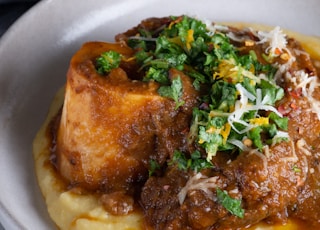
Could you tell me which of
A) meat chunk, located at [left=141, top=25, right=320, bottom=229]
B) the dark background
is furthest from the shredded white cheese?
the dark background

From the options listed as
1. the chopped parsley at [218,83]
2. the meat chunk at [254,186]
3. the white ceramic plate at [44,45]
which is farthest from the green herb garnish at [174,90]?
the white ceramic plate at [44,45]

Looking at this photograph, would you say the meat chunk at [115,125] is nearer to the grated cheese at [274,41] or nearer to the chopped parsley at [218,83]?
the chopped parsley at [218,83]

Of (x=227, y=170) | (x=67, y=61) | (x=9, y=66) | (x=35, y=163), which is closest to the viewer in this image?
(x=227, y=170)

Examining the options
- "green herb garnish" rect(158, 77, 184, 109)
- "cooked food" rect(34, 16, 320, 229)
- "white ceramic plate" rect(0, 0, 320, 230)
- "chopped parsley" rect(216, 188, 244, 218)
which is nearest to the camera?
"chopped parsley" rect(216, 188, 244, 218)

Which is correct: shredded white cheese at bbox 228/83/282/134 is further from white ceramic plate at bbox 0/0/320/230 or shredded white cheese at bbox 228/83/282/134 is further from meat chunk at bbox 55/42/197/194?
white ceramic plate at bbox 0/0/320/230

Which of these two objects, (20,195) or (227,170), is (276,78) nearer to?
(227,170)

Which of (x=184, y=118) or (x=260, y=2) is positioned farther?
(x=260, y=2)

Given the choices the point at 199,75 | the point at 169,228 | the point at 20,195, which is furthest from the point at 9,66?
the point at 169,228
